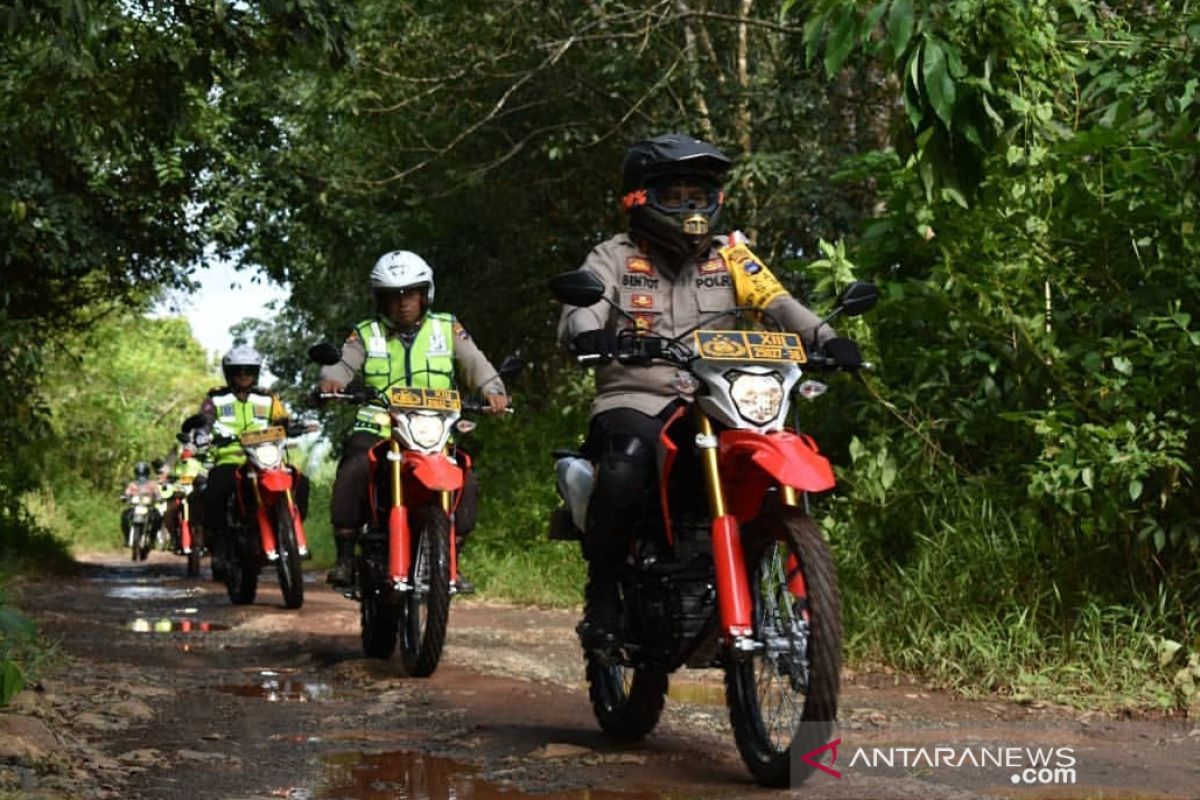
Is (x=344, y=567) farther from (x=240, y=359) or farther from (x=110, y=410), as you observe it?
(x=110, y=410)

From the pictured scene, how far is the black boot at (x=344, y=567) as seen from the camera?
9203 millimetres

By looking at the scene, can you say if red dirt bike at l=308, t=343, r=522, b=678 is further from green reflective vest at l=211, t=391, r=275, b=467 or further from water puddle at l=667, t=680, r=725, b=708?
green reflective vest at l=211, t=391, r=275, b=467

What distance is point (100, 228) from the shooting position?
17516 millimetres

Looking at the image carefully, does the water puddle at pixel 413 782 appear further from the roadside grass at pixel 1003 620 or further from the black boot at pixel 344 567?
the black boot at pixel 344 567

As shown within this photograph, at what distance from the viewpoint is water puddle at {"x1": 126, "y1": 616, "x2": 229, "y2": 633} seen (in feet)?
36.8

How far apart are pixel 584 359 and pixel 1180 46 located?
2.93 metres

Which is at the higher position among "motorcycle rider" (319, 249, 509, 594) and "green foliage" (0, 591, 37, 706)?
"motorcycle rider" (319, 249, 509, 594)

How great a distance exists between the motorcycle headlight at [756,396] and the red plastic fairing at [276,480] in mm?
8304

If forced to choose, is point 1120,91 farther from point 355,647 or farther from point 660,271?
point 355,647

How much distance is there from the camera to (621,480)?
229 inches

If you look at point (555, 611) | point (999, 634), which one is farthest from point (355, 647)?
point (999, 634)

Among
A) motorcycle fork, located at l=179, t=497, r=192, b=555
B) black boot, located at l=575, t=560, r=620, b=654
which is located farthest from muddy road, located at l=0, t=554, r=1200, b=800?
motorcycle fork, located at l=179, t=497, r=192, b=555

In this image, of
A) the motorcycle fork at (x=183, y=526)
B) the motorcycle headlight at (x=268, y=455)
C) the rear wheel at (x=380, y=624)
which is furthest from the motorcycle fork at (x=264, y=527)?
the motorcycle fork at (x=183, y=526)

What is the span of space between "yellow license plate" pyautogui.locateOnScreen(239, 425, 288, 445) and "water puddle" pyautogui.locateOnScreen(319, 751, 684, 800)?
7719 mm
